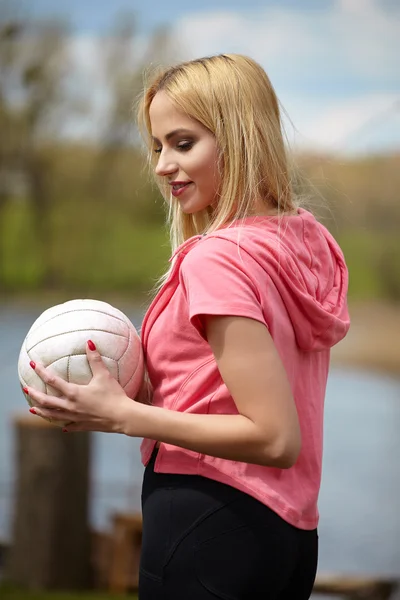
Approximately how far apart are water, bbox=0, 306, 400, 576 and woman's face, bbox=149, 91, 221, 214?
3.44 m

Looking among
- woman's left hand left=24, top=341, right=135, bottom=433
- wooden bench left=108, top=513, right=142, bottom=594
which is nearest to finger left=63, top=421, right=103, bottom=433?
woman's left hand left=24, top=341, right=135, bottom=433

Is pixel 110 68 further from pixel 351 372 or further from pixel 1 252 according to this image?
pixel 351 372

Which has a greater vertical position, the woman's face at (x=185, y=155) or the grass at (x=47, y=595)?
the woman's face at (x=185, y=155)

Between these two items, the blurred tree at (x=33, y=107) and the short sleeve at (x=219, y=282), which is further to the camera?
the blurred tree at (x=33, y=107)

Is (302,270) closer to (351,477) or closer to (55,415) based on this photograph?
(55,415)

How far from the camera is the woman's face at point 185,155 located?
53.4 inches

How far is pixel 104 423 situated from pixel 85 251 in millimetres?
4203

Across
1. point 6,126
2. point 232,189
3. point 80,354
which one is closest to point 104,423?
point 80,354

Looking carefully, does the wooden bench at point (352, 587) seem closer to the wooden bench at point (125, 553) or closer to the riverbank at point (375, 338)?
the wooden bench at point (125, 553)

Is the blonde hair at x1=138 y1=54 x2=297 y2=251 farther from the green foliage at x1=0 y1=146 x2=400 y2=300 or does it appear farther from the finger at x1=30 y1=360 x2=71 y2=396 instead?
the green foliage at x1=0 y1=146 x2=400 y2=300

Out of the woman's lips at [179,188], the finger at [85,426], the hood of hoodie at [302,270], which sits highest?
the woman's lips at [179,188]

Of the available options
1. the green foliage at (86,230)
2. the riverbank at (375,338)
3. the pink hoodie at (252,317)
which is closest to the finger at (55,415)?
the pink hoodie at (252,317)

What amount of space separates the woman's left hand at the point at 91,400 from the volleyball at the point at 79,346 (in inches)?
0.7

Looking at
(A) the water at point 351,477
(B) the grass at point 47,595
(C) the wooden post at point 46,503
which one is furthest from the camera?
(A) the water at point 351,477
